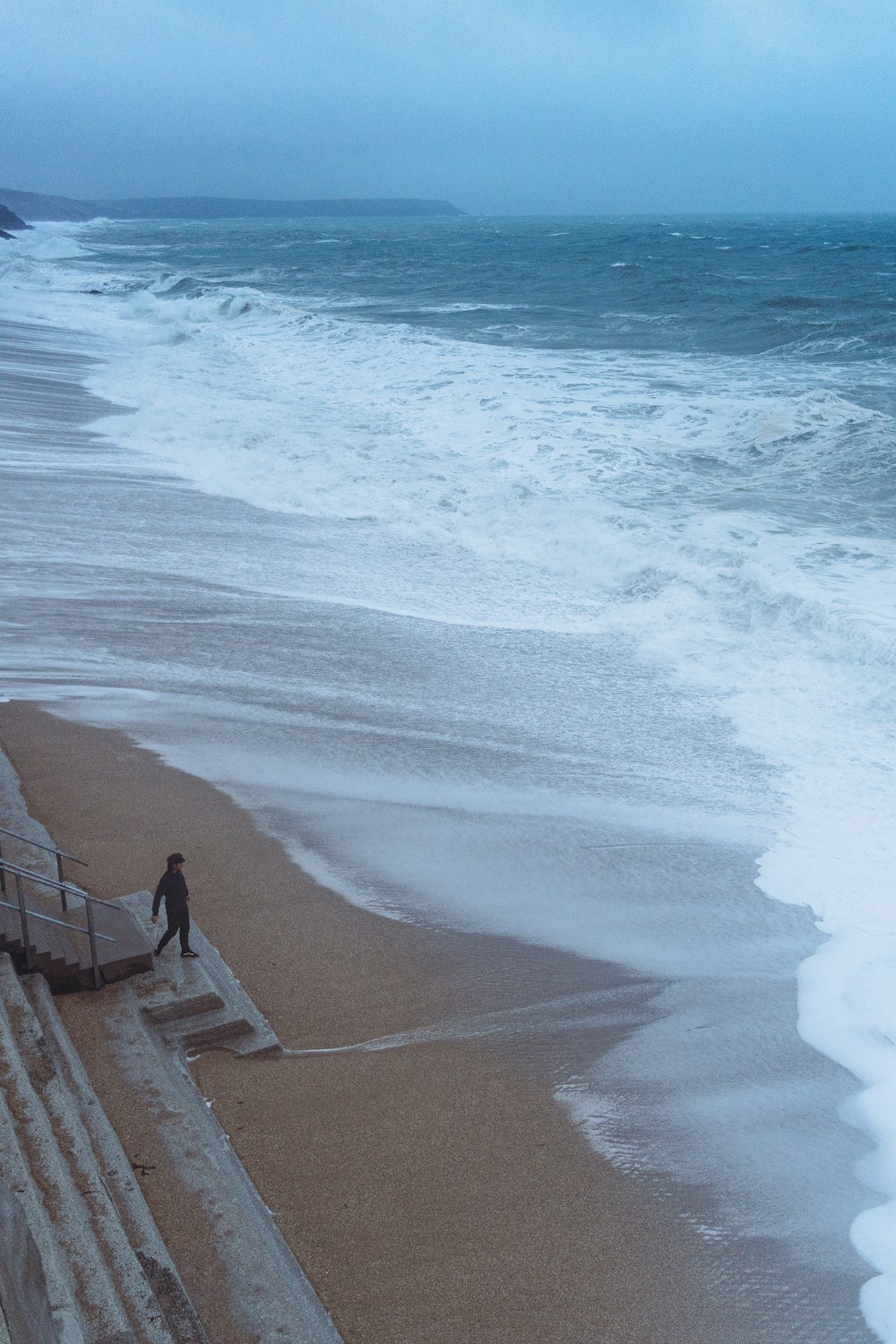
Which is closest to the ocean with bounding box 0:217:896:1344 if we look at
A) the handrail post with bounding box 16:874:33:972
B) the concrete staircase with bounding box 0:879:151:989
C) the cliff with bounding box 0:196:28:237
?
the concrete staircase with bounding box 0:879:151:989

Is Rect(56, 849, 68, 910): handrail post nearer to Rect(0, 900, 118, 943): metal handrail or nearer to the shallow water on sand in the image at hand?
Rect(0, 900, 118, 943): metal handrail

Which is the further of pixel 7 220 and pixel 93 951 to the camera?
pixel 7 220

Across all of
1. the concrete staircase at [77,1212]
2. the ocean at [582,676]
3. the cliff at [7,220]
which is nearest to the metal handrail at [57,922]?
the concrete staircase at [77,1212]

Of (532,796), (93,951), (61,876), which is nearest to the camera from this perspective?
(93,951)

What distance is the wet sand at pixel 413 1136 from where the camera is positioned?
4824mm

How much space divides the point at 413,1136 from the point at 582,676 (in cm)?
641

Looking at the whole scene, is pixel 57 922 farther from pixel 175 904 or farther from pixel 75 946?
pixel 175 904

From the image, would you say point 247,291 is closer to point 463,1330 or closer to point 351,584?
point 351,584

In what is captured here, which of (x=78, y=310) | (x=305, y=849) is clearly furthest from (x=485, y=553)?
(x=78, y=310)

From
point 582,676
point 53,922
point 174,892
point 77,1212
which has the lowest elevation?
point 77,1212

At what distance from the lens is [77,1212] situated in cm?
452

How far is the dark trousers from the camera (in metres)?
6.57

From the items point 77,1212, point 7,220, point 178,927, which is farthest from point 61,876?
point 7,220

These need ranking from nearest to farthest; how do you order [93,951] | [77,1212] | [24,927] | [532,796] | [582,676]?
[77,1212] < [24,927] < [93,951] < [532,796] < [582,676]
